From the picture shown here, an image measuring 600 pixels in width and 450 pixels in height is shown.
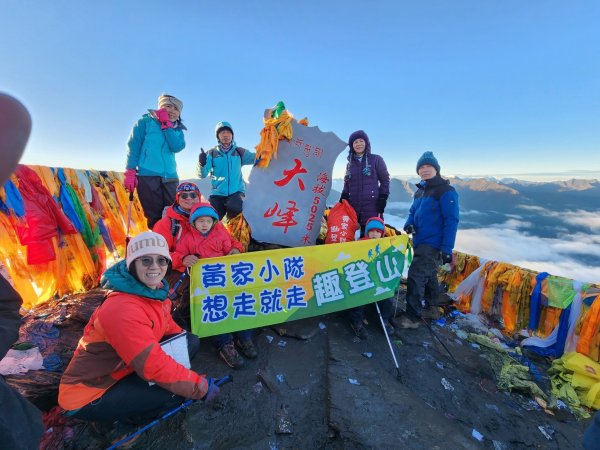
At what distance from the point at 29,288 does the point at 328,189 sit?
5.89 meters

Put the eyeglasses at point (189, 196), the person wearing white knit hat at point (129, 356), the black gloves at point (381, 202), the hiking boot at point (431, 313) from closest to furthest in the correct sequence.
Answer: the person wearing white knit hat at point (129, 356), the eyeglasses at point (189, 196), the black gloves at point (381, 202), the hiking boot at point (431, 313)

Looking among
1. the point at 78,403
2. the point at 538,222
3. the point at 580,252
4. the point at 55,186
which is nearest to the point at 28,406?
the point at 78,403

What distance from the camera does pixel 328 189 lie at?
5316 millimetres

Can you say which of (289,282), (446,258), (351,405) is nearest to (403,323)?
(446,258)

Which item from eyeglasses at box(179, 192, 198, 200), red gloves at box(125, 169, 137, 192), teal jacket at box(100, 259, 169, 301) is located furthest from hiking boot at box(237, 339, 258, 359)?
red gloves at box(125, 169, 137, 192)

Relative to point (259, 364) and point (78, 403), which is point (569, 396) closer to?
point (259, 364)

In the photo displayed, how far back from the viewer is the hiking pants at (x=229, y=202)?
210 inches

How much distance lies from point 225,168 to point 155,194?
1.36 meters

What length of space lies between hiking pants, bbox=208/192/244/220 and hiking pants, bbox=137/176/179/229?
753 mm

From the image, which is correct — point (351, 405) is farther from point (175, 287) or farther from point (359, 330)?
point (175, 287)

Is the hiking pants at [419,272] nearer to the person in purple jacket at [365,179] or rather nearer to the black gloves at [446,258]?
the black gloves at [446,258]

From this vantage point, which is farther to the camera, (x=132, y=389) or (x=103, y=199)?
(x=103, y=199)

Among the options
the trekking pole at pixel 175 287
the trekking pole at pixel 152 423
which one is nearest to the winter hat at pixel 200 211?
the trekking pole at pixel 175 287

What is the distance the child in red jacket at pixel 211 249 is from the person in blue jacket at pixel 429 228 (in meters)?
3.36
